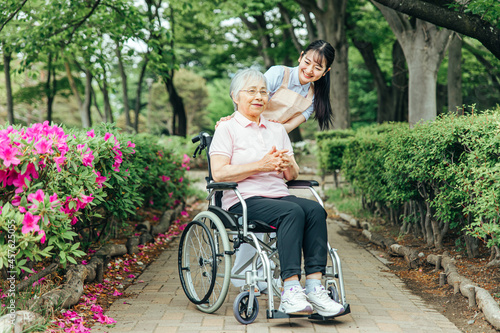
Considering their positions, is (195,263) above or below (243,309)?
above

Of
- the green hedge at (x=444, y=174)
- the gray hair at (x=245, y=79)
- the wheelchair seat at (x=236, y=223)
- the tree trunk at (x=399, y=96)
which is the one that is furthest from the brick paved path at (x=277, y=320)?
the tree trunk at (x=399, y=96)

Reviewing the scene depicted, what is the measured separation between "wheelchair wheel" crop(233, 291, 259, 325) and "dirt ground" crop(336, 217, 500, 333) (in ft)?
4.31

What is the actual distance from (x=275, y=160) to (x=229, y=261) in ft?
2.29

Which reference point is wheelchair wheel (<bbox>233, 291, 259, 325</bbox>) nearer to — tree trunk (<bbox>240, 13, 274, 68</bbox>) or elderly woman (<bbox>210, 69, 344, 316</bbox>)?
elderly woman (<bbox>210, 69, 344, 316</bbox>)

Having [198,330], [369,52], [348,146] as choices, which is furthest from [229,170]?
[369,52]

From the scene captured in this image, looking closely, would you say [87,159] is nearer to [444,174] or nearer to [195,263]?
[195,263]

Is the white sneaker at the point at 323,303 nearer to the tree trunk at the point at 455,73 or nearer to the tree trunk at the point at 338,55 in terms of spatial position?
the tree trunk at the point at 338,55

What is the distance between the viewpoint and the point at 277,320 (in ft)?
11.4

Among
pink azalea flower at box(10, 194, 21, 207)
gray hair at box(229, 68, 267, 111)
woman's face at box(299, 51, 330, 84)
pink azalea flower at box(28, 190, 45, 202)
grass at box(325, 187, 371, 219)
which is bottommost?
grass at box(325, 187, 371, 219)

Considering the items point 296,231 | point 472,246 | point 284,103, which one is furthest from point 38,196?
point 472,246

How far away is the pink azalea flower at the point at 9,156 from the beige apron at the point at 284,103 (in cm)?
196

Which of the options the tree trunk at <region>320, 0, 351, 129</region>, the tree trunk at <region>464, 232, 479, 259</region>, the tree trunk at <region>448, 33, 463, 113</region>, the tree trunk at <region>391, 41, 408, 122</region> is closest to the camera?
the tree trunk at <region>464, 232, 479, 259</region>

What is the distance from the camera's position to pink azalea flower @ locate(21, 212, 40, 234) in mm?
2924

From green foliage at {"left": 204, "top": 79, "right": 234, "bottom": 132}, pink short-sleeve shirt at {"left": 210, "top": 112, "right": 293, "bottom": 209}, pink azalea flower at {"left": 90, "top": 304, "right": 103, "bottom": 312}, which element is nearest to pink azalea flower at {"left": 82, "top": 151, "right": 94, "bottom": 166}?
pink short-sleeve shirt at {"left": 210, "top": 112, "right": 293, "bottom": 209}
